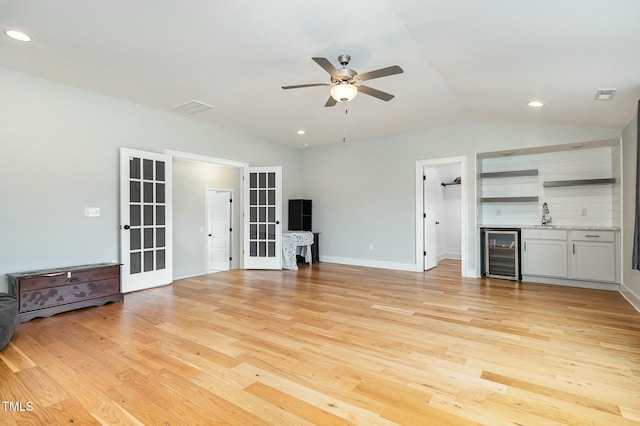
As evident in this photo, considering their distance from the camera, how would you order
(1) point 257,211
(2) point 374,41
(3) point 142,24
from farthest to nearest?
(1) point 257,211 → (2) point 374,41 → (3) point 142,24

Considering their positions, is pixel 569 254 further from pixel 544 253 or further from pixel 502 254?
pixel 502 254

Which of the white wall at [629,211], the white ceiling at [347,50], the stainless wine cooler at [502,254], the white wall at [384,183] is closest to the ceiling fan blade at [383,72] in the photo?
the white ceiling at [347,50]

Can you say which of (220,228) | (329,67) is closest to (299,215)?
(220,228)

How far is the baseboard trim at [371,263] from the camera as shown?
649 centimetres

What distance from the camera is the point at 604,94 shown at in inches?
133

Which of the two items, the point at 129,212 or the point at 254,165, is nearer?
the point at 129,212

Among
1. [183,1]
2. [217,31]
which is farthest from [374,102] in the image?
[183,1]

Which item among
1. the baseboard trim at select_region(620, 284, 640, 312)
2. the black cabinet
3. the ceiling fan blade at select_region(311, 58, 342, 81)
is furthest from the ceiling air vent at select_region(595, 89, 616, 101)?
the black cabinet

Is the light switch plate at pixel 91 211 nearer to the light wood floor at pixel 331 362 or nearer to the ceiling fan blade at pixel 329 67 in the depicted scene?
the light wood floor at pixel 331 362

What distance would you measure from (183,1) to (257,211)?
4460 mm

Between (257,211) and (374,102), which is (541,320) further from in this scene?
(257,211)

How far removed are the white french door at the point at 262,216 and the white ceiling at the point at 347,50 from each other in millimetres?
2008

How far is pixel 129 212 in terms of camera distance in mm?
4664

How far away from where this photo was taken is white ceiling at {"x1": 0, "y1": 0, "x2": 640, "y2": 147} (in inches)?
94.1
